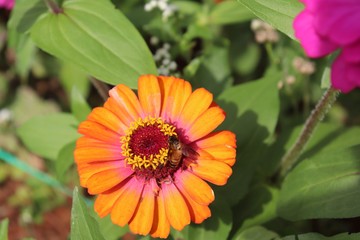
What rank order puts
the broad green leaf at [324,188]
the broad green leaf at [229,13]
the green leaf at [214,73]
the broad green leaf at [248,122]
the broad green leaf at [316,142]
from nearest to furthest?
the broad green leaf at [324,188] < the broad green leaf at [248,122] < the broad green leaf at [316,142] < the green leaf at [214,73] < the broad green leaf at [229,13]

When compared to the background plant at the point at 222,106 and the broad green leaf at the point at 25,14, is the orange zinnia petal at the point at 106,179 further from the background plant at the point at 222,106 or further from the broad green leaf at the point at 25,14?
the broad green leaf at the point at 25,14

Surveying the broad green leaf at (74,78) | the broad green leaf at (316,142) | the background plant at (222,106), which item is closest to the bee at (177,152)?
the background plant at (222,106)

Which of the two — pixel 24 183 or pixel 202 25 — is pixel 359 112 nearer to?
pixel 202 25

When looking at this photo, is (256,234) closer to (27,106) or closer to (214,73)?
(214,73)

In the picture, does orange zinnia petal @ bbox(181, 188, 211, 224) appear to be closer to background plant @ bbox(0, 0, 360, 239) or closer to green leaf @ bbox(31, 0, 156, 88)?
background plant @ bbox(0, 0, 360, 239)

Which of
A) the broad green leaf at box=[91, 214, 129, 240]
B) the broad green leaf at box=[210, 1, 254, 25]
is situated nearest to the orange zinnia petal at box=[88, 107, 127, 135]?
the broad green leaf at box=[91, 214, 129, 240]
